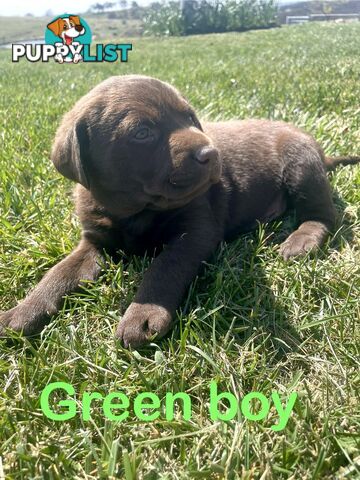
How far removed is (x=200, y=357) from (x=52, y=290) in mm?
837

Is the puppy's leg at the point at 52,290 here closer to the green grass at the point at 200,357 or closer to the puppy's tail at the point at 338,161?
the green grass at the point at 200,357

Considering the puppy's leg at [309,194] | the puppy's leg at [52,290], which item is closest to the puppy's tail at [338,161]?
the puppy's leg at [309,194]

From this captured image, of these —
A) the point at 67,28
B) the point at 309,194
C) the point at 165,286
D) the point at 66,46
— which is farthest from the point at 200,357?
the point at 66,46

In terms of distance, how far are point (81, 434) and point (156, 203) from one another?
3.86ft

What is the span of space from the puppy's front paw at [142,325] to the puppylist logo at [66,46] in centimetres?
785

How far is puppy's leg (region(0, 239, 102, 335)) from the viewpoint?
221 centimetres

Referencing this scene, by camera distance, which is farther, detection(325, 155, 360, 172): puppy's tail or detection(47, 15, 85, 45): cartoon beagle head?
detection(47, 15, 85, 45): cartoon beagle head

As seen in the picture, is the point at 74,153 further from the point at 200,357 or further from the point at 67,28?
the point at 67,28

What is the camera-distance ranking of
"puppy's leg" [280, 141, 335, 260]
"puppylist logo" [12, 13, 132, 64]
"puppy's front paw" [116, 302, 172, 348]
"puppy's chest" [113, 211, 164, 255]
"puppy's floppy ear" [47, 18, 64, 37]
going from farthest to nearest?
"puppylist logo" [12, 13, 132, 64]
"puppy's floppy ear" [47, 18, 64, 37]
"puppy's leg" [280, 141, 335, 260]
"puppy's chest" [113, 211, 164, 255]
"puppy's front paw" [116, 302, 172, 348]

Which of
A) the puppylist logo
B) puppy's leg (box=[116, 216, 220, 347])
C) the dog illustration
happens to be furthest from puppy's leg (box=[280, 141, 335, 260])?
the dog illustration

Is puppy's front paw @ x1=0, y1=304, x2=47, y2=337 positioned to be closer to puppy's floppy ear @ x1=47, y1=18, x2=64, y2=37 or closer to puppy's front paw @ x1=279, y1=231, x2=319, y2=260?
puppy's front paw @ x1=279, y1=231, x2=319, y2=260

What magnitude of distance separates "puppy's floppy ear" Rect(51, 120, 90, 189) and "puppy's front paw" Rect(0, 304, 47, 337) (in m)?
0.65

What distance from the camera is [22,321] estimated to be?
2.21 meters

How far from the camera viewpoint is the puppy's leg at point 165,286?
2021 millimetres
